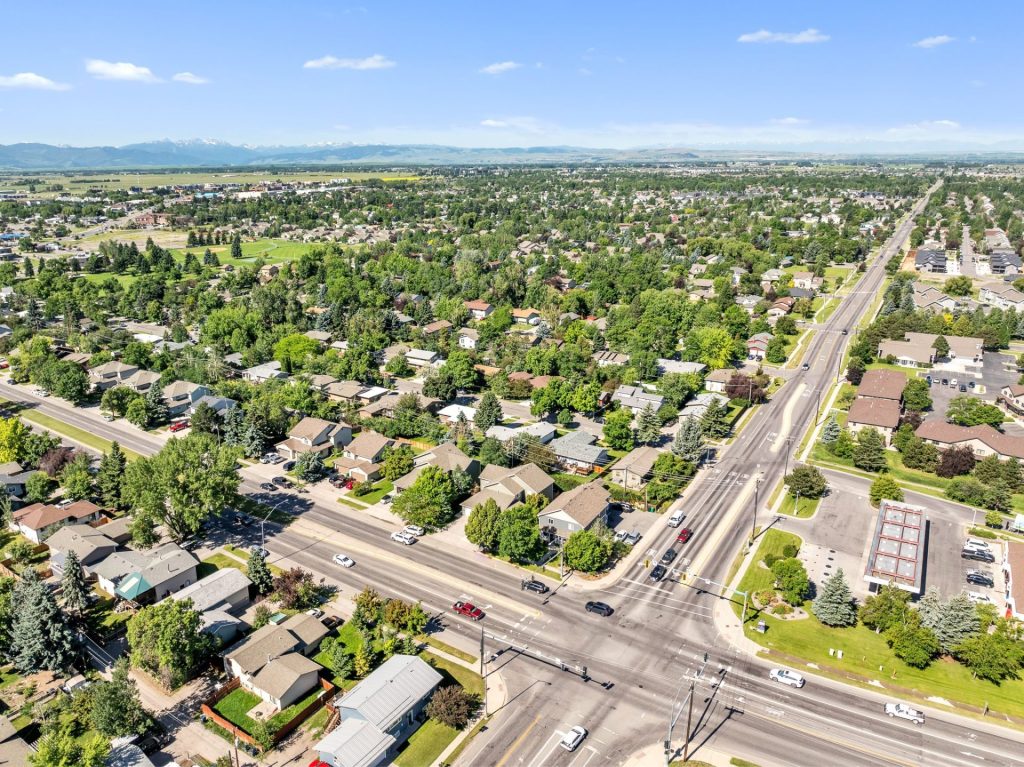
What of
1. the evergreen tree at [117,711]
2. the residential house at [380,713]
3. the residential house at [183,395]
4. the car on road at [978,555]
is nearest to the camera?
the residential house at [380,713]

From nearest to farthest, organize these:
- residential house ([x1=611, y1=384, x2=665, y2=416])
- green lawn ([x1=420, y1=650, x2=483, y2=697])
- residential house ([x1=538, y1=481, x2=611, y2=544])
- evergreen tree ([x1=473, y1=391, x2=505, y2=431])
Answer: green lawn ([x1=420, y1=650, x2=483, y2=697])
residential house ([x1=538, y1=481, x2=611, y2=544])
evergreen tree ([x1=473, y1=391, x2=505, y2=431])
residential house ([x1=611, y1=384, x2=665, y2=416])

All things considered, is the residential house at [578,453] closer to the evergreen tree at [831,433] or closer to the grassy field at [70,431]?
the evergreen tree at [831,433]

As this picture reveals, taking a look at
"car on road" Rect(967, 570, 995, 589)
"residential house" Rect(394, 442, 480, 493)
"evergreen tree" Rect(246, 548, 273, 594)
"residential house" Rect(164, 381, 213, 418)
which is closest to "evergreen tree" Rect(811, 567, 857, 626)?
"car on road" Rect(967, 570, 995, 589)

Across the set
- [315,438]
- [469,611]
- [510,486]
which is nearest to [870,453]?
[510,486]

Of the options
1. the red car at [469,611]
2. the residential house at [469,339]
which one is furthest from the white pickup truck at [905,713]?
the residential house at [469,339]

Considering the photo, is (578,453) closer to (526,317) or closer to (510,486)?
(510,486)

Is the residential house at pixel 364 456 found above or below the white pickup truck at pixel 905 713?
above

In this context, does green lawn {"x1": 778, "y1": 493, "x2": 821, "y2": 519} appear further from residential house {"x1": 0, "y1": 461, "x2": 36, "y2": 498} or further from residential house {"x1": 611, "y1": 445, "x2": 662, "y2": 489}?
residential house {"x1": 0, "y1": 461, "x2": 36, "y2": 498}
